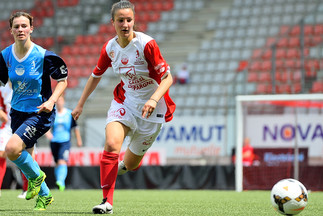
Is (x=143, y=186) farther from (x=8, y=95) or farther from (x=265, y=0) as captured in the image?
(x=265, y=0)

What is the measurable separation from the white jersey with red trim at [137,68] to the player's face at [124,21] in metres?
0.17

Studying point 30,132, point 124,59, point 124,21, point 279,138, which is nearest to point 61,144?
point 279,138

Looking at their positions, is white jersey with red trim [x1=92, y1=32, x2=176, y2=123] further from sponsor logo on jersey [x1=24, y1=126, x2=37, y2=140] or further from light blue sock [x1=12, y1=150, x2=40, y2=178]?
light blue sock [x1=12, y1=150, x2=40, y2=178]

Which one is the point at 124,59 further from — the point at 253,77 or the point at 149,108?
the point at 253,77

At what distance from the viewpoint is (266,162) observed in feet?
41.5

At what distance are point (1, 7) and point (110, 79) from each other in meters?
6.94

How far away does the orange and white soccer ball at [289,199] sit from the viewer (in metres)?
5.22

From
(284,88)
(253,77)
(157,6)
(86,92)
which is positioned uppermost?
(157,6)

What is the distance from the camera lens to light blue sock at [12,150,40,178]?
5.98 m

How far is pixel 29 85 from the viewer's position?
19.9 ft

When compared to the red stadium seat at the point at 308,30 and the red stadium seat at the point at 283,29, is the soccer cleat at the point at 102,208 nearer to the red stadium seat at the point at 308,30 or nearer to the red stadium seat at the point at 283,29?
the red stadium seat at the point at 308,30

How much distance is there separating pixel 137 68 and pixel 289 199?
1.86 m

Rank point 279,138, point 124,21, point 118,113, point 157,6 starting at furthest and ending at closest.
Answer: point 157,6 → point 279,138 → point 118,113 → point 124,21

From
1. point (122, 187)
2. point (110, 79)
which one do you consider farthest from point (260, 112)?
point (110, 79)
